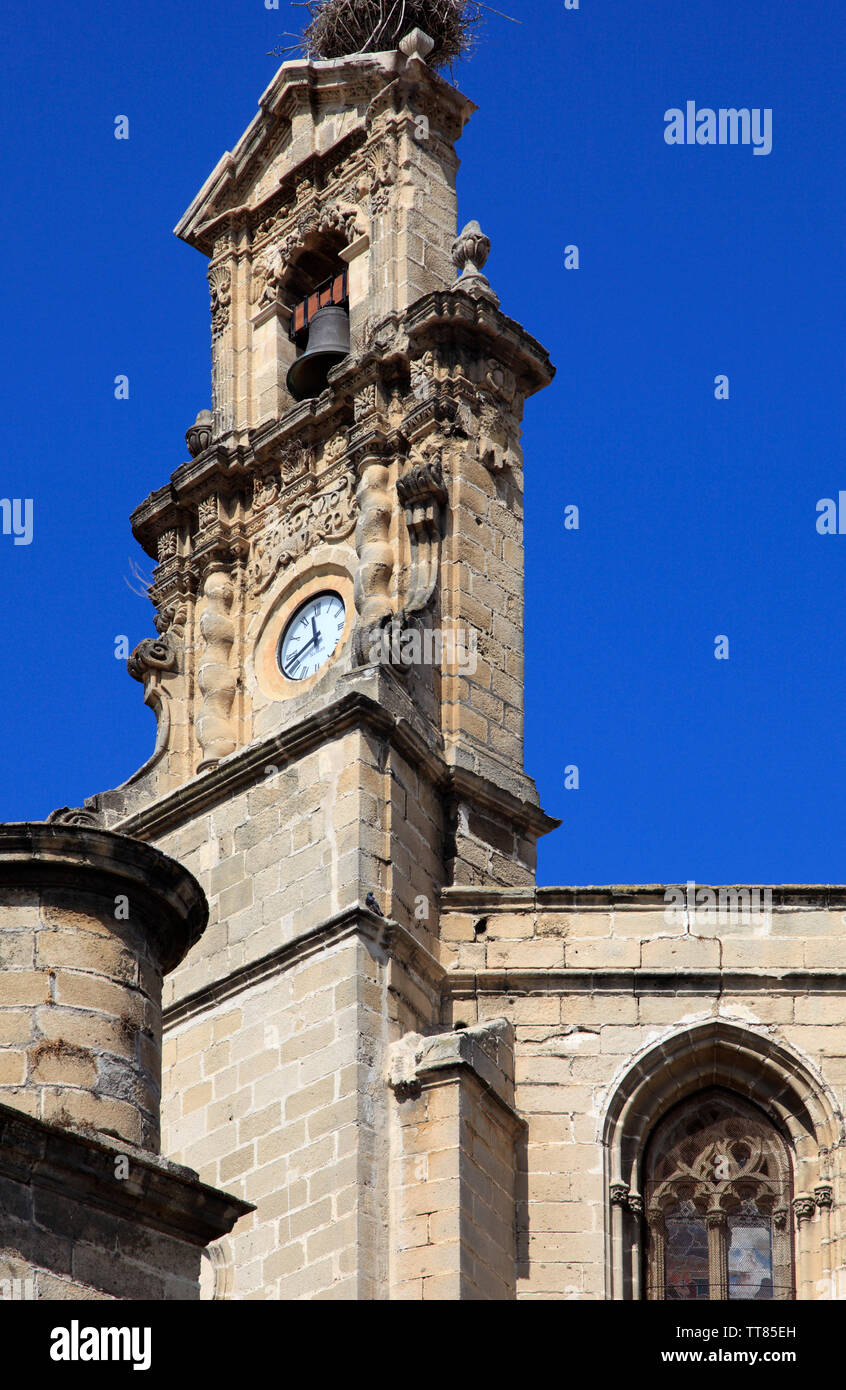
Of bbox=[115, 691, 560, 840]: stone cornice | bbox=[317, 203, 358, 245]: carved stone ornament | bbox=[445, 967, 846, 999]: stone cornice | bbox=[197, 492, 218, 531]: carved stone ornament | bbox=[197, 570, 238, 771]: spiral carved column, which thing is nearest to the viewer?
bbox=[445, 967, 846, 999]: stone cornice

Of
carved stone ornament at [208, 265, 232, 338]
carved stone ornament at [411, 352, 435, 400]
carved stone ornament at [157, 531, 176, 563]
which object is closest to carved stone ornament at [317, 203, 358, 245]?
carved stone ornament at [208, 265, 232, 338]

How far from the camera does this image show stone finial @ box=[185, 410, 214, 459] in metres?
26.5

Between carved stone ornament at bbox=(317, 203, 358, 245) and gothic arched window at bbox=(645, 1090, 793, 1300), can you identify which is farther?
carved stone ornament at bbox=(317, 203, 358, 245)

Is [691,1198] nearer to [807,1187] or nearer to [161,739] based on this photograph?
[807,1187]

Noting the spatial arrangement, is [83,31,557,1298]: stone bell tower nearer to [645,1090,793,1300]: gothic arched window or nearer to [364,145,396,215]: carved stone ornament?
[364,145,396,215]: carved stone ornament

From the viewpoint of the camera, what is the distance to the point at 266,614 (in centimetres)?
2498

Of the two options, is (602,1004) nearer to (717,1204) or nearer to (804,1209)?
(717,1204)

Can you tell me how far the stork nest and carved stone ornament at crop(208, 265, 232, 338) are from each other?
2.48 metres

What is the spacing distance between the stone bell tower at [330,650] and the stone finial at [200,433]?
3 cm

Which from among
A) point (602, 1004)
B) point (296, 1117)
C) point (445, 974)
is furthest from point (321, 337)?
point (296, 1117)

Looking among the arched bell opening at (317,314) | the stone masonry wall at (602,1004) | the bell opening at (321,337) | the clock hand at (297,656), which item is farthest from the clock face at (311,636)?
the stone masonry wall at (602,1004)

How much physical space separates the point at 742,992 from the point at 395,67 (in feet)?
35.5

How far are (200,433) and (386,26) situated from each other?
478 centimetres
